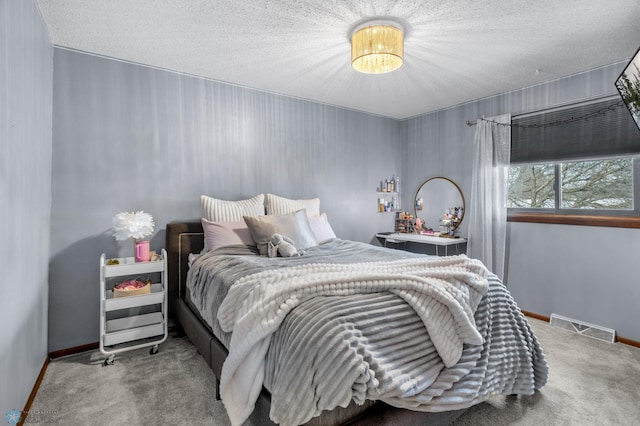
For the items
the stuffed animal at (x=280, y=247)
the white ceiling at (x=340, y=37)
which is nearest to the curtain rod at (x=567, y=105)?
the white ceiling at (x=340, y=37)

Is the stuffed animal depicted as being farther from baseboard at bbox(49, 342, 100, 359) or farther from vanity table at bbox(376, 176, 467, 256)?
vanity table at bbox(376, 176, 467, 256)

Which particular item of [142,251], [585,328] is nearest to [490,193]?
[585,328]

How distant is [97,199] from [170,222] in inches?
22.9

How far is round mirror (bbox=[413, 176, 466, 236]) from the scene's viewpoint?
13.3 ft

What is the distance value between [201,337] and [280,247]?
824 millimetres

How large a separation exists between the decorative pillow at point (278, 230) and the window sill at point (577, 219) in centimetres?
226

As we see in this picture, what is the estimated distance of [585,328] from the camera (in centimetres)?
297

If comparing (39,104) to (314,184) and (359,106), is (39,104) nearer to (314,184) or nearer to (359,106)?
(314,184)

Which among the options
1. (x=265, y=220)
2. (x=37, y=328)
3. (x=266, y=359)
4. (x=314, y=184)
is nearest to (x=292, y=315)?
(x=266, y=359)

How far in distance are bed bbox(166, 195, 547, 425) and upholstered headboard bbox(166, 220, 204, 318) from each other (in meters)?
0.98

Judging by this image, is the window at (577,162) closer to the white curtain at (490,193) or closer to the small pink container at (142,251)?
the white curtain at (490,193)

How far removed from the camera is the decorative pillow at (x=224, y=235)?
9.18 ft

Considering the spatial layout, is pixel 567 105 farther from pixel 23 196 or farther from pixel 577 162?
pixel 23 196

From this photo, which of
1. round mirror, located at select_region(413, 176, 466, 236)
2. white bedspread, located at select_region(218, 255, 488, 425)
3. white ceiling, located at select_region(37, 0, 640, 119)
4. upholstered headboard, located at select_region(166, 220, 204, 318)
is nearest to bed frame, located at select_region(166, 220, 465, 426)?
upholstered headboard, located at select_region(166, 220, 204, 318)
